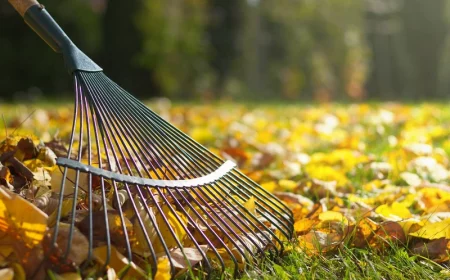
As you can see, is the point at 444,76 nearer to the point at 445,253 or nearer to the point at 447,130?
the point at 447,130

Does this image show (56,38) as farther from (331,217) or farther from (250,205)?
(331,217)

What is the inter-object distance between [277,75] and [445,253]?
11426 mm

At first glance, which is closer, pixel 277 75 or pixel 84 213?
pixel 84 213

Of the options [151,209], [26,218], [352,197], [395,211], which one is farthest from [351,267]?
[26,218]

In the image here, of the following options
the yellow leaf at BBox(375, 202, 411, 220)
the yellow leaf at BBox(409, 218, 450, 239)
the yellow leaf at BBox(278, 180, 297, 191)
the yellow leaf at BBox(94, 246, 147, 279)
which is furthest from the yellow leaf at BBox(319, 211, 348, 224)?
the yellow leaf at BBox(94, 246, 147, 279)

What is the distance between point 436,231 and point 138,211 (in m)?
0.76

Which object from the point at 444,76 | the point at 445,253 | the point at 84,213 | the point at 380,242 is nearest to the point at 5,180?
the point at 84,213

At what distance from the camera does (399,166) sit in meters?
2.77

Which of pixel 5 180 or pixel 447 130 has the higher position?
pixel 5 180

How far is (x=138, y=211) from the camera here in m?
1.55

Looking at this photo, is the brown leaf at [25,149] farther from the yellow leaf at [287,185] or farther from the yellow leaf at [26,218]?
the yellow leaf at [287,185]

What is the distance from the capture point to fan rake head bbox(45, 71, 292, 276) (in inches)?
57.1

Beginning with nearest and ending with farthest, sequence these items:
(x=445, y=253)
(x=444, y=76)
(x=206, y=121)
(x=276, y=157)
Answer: (x=445, y=253)
(x=276, y=157)
(x=206, y=121)
(x=444, y=76)

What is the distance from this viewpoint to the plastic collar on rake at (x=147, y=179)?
1462 millimetres
